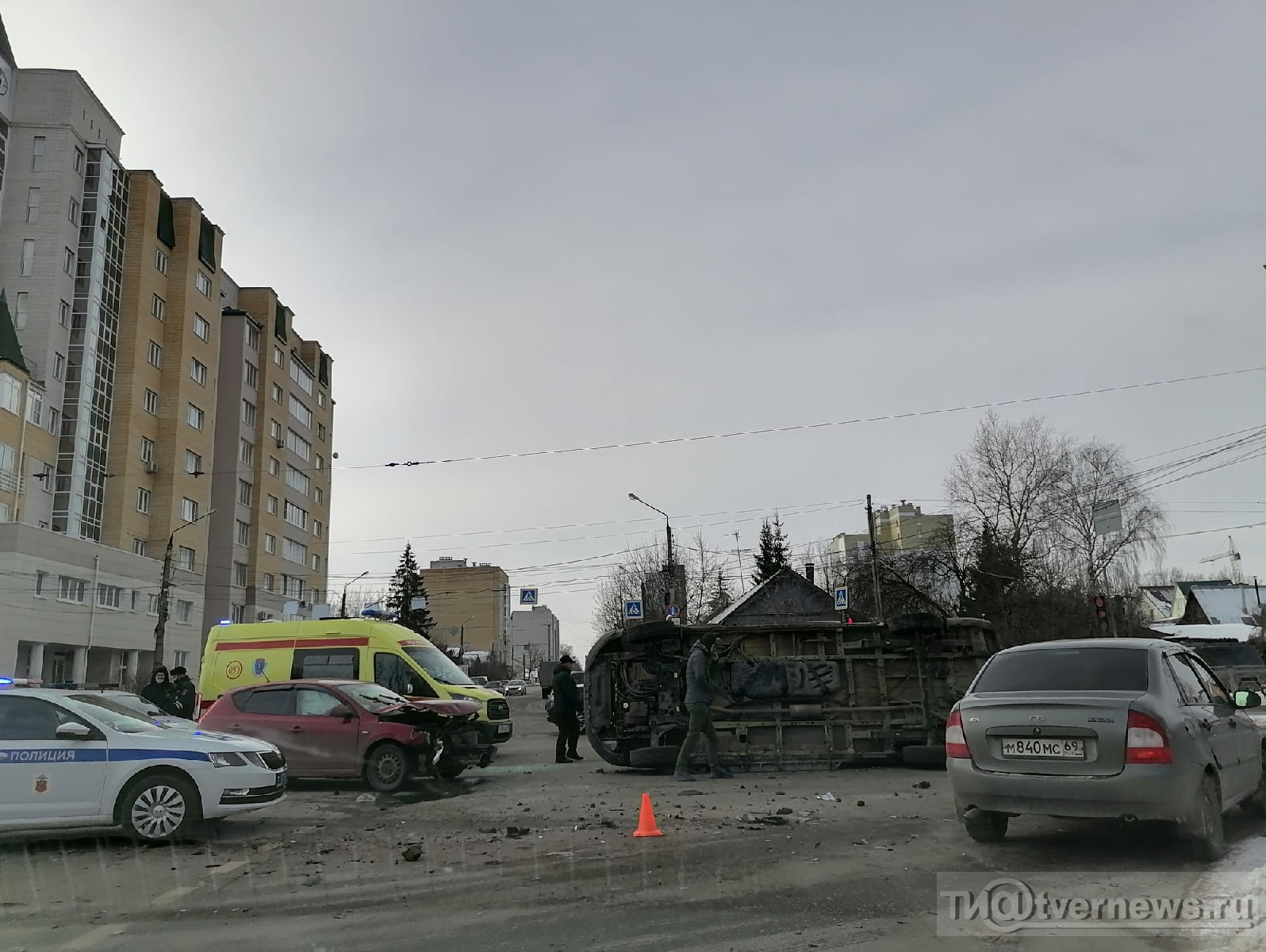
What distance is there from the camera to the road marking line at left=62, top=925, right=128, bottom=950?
5488 mm

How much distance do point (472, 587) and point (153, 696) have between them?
122631mm

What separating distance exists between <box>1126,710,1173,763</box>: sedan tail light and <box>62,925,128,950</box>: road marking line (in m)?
6.46

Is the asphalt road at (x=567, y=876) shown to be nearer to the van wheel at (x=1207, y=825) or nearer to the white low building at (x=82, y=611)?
the van wheel at (x=1207, y=825)

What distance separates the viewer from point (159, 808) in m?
8.56

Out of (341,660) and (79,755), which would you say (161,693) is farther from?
(79,755)

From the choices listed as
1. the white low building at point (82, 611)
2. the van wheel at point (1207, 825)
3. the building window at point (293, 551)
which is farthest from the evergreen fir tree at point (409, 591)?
the van wheel at point (1207, 825)

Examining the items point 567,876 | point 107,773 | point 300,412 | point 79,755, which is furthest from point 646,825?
point 300,412

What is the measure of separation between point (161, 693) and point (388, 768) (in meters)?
6.91

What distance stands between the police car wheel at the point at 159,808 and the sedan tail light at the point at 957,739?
21.4ft

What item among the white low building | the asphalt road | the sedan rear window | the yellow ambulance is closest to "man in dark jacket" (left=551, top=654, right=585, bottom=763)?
the yellow ambulance

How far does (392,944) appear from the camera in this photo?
5.29 m

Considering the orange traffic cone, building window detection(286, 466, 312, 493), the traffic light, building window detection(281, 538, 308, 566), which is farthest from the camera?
building window detection(286, 466, 312, 493)

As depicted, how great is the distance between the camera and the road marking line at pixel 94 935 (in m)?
5.49

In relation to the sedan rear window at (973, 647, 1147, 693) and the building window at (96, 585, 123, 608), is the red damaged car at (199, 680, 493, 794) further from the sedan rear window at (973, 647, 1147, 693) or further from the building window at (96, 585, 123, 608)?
the building window at (96, 585, 123, 608)
